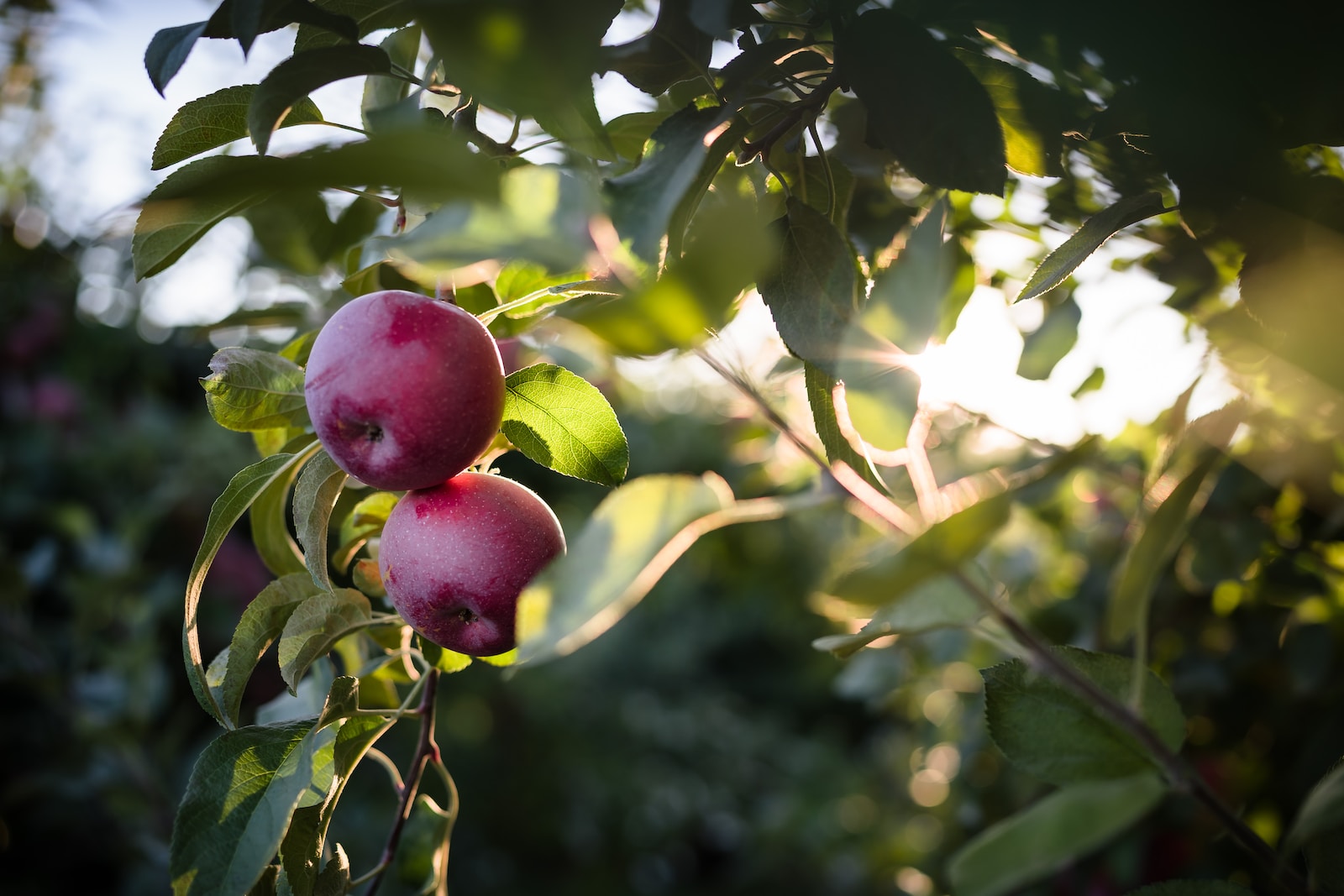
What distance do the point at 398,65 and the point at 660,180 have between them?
0.97 ft

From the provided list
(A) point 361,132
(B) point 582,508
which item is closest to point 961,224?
(A) point 361,132

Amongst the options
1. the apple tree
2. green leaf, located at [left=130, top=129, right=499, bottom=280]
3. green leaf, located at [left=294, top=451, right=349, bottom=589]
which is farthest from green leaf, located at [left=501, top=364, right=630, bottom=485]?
green leaf, located at [left=130, top=129, right=499, bottom=280]

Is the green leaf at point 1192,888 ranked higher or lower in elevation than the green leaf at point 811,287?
lower

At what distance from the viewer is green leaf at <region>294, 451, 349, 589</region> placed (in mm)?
418

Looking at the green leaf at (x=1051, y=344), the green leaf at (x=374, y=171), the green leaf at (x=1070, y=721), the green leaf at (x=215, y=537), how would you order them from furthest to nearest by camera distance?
the green leaf at (x=1051, y=344) < the green leaf at (x=215, y=537) < the green leaf at (x=1070, y=721) < the green leaf at (x=374, y=171)

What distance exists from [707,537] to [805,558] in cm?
59

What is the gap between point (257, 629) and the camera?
441mm

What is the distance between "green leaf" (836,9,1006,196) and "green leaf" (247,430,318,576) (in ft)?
1.13

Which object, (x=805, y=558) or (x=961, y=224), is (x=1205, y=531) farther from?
(x=805, y=558)

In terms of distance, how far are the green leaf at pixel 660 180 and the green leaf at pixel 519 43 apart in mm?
39

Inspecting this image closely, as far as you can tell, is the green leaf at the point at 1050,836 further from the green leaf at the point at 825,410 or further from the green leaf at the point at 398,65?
the green leaf at the point at 398,65

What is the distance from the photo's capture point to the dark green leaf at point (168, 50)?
37cm

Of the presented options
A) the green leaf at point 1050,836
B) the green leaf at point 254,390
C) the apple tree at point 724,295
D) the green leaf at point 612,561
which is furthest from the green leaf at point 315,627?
the green leaf at point 1050,836

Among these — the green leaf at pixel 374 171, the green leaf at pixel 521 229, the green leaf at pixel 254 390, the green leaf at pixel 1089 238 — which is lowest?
the green leaf at pixel 254 390
